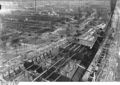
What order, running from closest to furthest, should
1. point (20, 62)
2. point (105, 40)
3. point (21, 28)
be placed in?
point (20, 62) < point (21, 28) < point (105, 40)

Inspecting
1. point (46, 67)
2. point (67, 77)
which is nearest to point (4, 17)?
Answer: point (46, 67)

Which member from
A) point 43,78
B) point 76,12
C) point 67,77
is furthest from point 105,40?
point 43,78

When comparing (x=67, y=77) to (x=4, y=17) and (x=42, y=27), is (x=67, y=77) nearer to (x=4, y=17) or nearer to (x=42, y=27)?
(x=42, y=27)

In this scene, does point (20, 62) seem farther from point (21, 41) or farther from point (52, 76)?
point (52, 76)

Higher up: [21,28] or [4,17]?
[4,17]

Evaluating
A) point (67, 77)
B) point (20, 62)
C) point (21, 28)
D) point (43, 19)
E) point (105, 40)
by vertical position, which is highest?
point (43, 19)

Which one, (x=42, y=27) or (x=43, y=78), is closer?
(x=43, y=78)

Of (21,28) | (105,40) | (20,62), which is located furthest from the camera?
(105,40)
